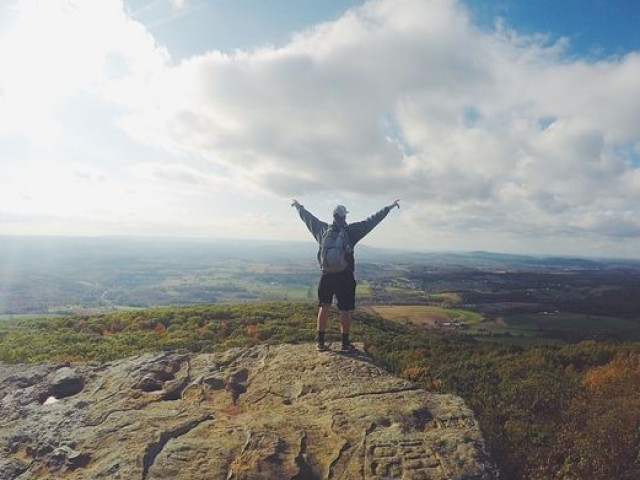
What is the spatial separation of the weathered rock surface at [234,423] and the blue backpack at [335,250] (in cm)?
178

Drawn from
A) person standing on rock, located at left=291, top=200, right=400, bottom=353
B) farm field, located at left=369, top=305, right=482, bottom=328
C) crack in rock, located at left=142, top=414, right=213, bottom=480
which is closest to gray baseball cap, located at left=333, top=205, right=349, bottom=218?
person standing on rock, located at left=291, top=200, right=400, bottom=353

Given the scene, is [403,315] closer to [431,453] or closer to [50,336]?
[50,336]

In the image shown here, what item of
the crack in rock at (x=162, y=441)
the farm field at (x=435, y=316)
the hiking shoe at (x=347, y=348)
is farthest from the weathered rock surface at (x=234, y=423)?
the farm field at (x=435, y=316)

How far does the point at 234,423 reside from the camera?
21.9ft

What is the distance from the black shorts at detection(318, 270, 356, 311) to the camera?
31.3 feet

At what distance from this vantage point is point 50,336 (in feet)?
56.8

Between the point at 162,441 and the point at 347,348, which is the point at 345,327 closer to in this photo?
the point at 347,348

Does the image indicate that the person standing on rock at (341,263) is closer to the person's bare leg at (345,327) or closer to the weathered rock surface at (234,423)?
the person's bare leg at (345,327)

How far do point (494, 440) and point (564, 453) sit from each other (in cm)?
121

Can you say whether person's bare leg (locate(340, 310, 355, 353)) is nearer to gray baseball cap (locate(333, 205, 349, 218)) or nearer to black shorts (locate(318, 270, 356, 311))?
black shorts (locate(318, 270, 356, 311))

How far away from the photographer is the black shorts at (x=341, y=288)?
9555mm

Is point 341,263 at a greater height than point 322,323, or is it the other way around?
point 341,263

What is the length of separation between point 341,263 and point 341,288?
1.79ft

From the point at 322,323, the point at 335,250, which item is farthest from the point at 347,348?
the point at 335,250
